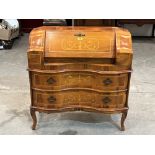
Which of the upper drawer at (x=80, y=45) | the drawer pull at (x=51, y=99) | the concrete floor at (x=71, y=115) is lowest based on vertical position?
the concrete floor at (x=71, y=115)

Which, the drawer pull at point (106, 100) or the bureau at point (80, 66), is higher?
the bureau at point (80, 66)

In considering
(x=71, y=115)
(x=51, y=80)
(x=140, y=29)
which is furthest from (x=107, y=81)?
(x=140, y=29)

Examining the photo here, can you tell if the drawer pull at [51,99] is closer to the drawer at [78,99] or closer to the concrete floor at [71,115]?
the drawer at [78,99]

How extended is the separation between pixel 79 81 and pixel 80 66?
0.14 metres

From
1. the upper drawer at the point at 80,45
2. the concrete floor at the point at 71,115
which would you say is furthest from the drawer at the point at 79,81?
the concrete floor at the point at 71,115

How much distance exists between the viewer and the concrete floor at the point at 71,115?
7.91 feet

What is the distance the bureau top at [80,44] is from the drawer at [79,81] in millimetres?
170

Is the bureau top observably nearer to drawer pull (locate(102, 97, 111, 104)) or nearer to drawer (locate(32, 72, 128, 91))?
drawer (locate(32, 72, 128, 91))

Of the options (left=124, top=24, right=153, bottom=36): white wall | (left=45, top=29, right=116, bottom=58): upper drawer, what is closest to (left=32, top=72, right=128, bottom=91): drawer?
(left=45, top=29, right=116, bottom=58): upper drawer

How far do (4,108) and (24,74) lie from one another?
3.00ft

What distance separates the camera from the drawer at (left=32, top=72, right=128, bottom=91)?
2078mm

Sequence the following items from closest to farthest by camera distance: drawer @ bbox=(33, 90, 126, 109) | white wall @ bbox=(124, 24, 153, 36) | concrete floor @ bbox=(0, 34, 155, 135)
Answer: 1. drawer @ bbox=(33, 90, 126, 109)
2. concrete floor @ bbox=(0, 34, 155, 135)
3. white wall @ bbox=(124, 24, 153, 36)

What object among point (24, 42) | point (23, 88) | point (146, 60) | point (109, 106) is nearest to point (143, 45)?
point (146, 60)

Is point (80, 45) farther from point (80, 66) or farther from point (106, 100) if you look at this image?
point (106, 100)
